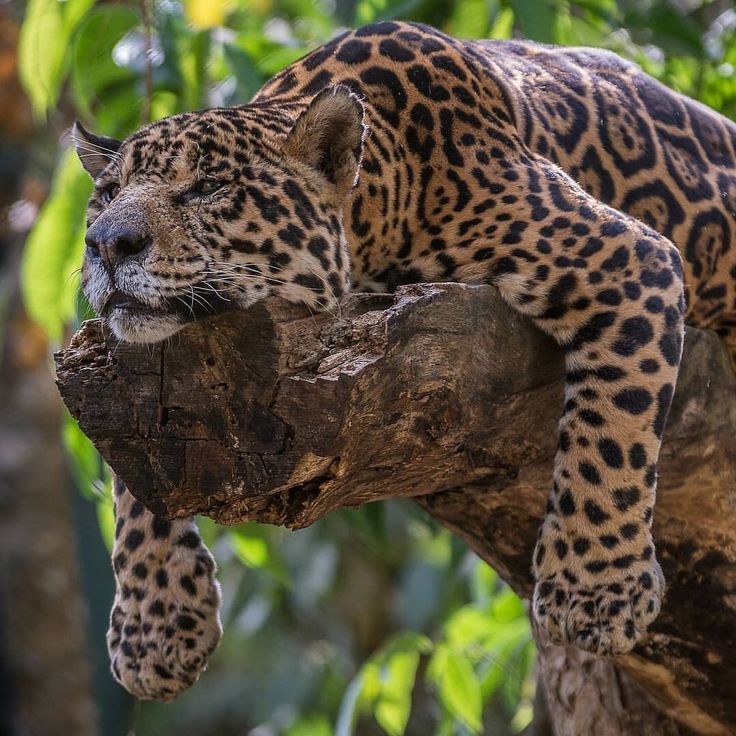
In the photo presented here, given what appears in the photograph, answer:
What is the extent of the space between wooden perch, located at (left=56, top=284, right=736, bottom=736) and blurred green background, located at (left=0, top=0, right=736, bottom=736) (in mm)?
1344

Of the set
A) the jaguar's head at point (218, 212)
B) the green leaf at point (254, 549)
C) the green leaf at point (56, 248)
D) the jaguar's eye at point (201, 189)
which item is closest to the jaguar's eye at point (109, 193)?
the jaguar's head at point (218, 212)

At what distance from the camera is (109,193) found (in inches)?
180

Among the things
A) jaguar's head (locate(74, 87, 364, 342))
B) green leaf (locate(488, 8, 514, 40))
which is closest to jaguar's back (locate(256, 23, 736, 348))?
jaguar's head (locate(74, 87, 364, 342))

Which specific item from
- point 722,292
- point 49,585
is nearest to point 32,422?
point 49,585

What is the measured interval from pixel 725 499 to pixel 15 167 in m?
15.5

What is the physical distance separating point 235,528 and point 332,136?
2.80 m

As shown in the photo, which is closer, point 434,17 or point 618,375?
point 618,375

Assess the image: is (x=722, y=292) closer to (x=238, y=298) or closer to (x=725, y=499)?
(x=725, y=499)

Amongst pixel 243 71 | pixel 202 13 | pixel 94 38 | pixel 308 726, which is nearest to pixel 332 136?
pixel 243 71

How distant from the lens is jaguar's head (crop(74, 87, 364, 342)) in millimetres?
4031

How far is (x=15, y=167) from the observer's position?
61.1 ft

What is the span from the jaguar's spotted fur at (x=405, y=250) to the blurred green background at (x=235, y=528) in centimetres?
90

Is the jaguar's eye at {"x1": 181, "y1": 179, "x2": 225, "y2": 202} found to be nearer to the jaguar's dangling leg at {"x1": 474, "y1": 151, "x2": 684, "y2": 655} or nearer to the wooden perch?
the wooden perch

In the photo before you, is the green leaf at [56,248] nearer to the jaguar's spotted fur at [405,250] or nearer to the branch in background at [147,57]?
the branch in background at [147,57]
